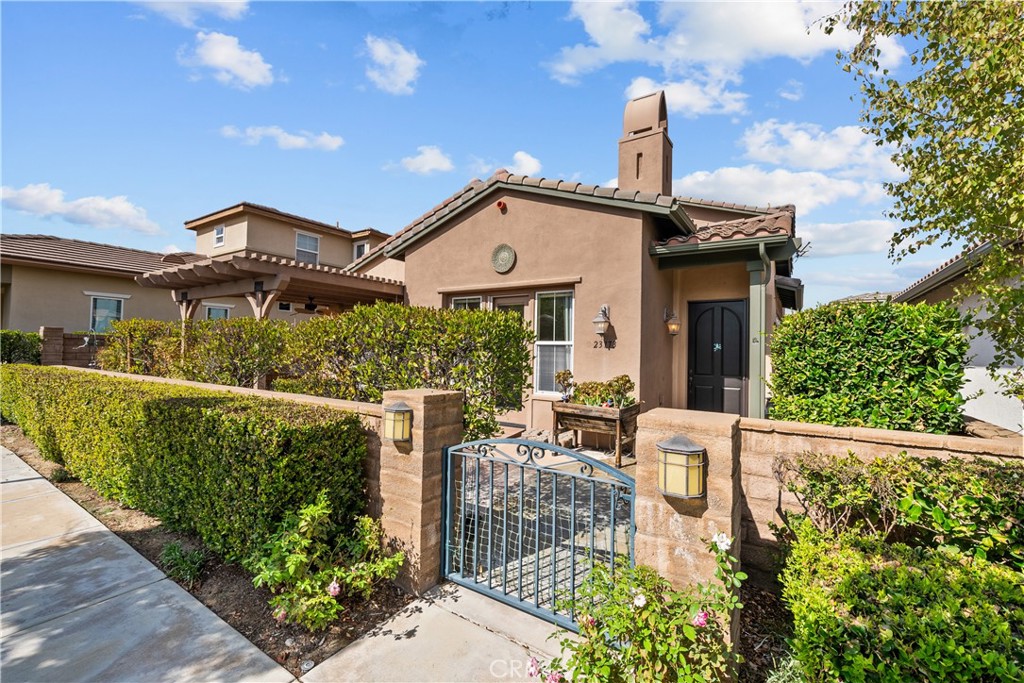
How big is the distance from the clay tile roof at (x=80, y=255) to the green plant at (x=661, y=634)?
19.7m

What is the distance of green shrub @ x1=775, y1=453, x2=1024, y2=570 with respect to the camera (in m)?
2.37

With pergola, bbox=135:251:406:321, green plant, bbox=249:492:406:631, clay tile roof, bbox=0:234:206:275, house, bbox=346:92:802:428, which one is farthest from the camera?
clay tile roof, bbox=0:234:206:275

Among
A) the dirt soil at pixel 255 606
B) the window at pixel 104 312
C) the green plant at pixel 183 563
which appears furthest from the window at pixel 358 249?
the green plant at pixel 183 563

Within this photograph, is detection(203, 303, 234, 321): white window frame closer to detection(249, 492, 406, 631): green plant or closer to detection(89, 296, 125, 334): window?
detection(89, 296, 125, 334): window

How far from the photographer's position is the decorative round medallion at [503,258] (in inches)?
327

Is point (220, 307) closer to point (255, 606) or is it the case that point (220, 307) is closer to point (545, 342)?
point (545, 342)

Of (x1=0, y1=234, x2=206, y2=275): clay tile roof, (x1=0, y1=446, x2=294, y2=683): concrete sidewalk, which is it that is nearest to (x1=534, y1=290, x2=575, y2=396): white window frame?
(x1=0, y1=446, x2=294, y2=683): concrete sidewalk

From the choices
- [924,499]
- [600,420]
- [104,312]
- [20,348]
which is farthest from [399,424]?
[104,312]

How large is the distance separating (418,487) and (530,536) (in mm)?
1460

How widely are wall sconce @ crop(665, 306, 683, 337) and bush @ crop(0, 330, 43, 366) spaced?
16286 mm

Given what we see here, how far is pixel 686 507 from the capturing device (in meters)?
2.36

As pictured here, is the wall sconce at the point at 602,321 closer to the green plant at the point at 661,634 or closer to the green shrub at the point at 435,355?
the green shrub at the point at 435,355

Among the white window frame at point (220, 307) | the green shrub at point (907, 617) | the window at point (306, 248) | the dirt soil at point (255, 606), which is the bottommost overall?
the dirt soil at point (255, 606)

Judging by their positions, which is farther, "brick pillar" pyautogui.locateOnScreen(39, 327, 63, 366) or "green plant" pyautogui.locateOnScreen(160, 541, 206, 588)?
"brick pillar" pyautogui.locateOnScreen(39, 327, 63, 366)
